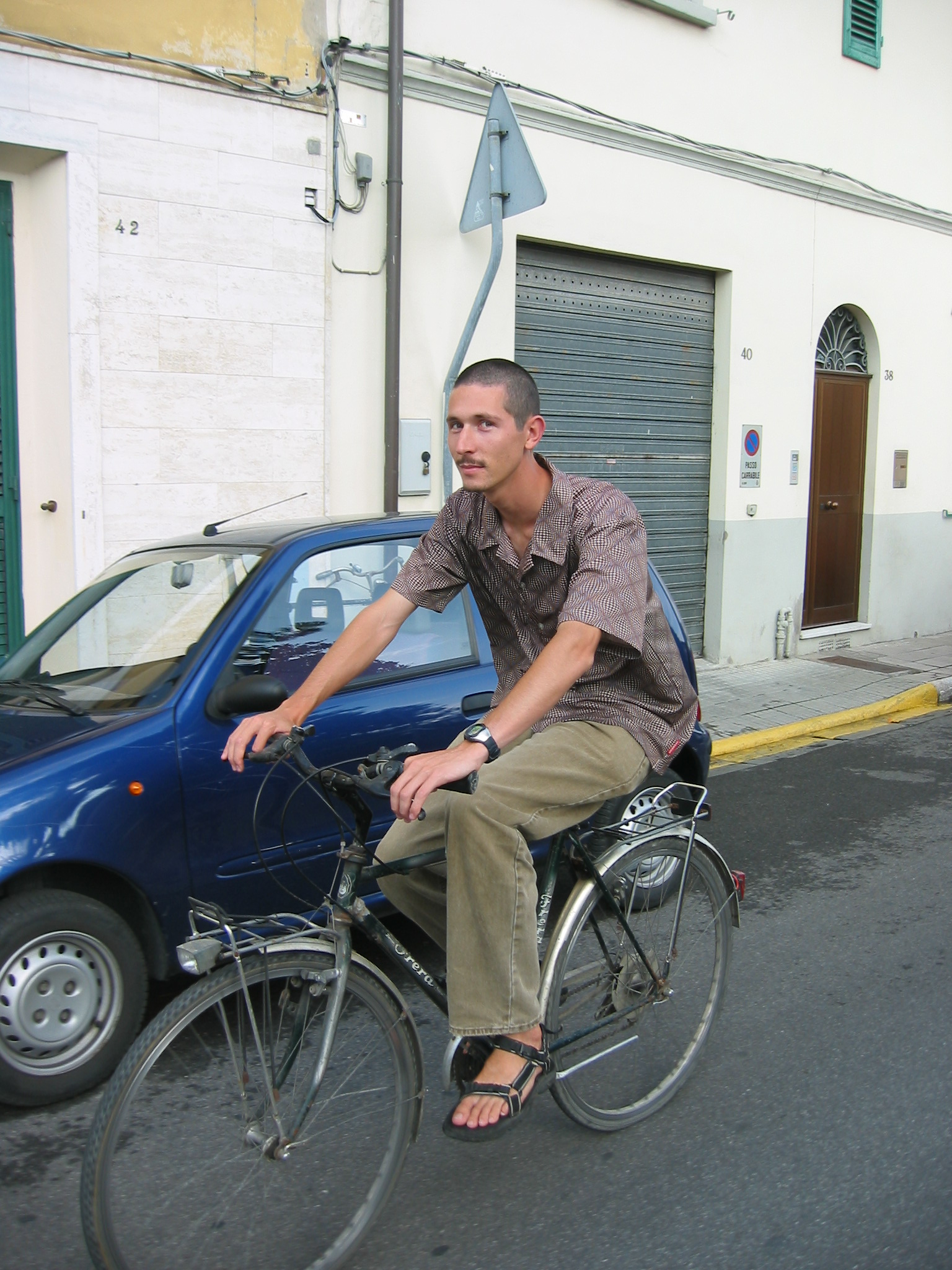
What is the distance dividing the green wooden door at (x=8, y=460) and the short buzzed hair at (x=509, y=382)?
495 centimetres

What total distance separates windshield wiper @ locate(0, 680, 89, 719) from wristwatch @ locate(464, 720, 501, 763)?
63.3 inches

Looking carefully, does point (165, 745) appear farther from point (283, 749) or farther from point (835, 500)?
point (835, 500)

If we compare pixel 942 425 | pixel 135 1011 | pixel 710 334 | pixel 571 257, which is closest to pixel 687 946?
pixel 135 1011

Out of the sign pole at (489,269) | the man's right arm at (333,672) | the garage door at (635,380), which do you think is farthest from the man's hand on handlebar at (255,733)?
the garage door at (635,380)

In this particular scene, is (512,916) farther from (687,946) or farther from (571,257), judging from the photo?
(571,257)

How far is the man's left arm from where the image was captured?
7.18 ft

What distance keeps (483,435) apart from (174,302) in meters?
4.85

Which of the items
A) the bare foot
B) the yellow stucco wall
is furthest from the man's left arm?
the yellow stucco wall

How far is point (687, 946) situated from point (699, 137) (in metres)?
8.41

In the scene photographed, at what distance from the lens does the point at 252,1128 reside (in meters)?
2.30

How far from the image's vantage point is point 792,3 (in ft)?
34.1

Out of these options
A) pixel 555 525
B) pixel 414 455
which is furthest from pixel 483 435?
pixel 414 455

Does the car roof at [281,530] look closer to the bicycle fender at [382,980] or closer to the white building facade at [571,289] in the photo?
the bicycle fender at [382,980]

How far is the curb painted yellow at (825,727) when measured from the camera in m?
7.55
